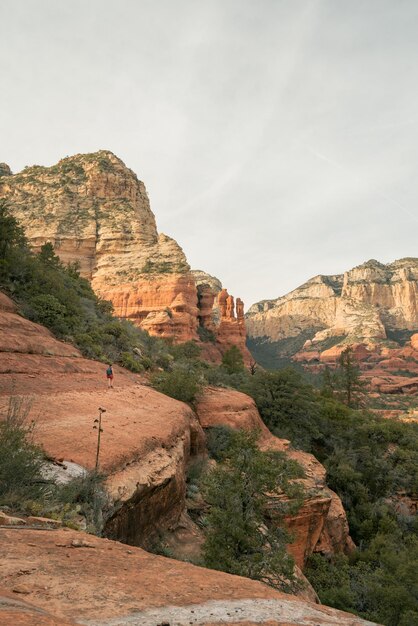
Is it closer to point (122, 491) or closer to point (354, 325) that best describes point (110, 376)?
point (122, 491)

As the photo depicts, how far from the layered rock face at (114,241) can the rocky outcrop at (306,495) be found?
3455cm

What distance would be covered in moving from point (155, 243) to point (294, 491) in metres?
55.3

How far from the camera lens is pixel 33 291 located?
19141 millimetres

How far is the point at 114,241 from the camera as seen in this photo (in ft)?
192

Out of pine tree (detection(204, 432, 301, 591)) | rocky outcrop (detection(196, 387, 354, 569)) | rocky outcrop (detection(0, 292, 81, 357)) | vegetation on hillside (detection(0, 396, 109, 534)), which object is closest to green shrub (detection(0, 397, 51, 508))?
vegetation on hillside (detection(0, 396, 109, 534))

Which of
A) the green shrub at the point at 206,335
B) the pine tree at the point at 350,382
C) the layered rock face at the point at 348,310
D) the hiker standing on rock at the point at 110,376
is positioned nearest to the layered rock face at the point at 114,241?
the green shrub at the point at 206,335

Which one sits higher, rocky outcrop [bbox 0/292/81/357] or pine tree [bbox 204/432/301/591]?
rocky outcrop [bbox 0/292/81/357]

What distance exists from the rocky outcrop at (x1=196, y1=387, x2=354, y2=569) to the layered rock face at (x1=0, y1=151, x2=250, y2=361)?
34.5 m

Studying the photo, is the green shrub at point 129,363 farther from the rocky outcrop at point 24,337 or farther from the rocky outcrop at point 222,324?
the rocky outcrop at point 222,324

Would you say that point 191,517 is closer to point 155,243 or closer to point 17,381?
point 17,381

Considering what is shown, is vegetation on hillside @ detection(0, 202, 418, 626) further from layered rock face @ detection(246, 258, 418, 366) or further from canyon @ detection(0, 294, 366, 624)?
layered rock face @ detection(246, 258, 418, 366)

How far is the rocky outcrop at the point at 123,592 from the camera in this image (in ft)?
9.62

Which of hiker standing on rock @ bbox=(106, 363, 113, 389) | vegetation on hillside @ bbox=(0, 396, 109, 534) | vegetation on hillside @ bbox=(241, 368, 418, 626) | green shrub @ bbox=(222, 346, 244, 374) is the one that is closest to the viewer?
vegetation on hillside @ bbox=(0, 396, 109, 534)

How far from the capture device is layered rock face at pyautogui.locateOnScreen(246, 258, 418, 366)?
133375 millimetres
